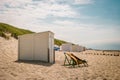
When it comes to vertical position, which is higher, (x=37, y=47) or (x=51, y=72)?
(x=37, y=47)

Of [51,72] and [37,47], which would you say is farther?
[37,47]

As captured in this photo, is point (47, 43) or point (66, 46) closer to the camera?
point (47, 43)

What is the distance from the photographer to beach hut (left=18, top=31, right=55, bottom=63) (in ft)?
53.1

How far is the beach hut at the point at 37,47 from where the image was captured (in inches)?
638

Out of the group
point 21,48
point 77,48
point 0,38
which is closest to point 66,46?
point 77,48

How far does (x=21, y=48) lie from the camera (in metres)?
17.9

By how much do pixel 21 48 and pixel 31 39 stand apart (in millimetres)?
1685

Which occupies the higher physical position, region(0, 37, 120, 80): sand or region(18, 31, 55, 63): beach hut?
region(18, 31, 55, 63): beach hut

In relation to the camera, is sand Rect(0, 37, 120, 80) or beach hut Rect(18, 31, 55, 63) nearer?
sand Rect(0, 37, 120, 80)

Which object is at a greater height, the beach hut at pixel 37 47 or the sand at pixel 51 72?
the beach hut at pixel 37 47

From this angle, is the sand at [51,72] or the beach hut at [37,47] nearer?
the sand at [51,72]

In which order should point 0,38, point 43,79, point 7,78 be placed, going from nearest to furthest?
point 7,78 → point 43,79 → point 0,38

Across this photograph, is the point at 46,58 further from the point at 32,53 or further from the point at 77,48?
the point at 77,48

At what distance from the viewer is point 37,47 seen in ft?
54.9
